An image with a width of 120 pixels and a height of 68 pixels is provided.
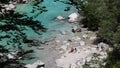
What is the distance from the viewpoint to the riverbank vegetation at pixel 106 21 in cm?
1416

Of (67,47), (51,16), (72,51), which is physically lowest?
(72,51)

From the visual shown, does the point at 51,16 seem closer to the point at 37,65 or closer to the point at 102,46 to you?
the point at 102,46

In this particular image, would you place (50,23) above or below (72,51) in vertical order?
above

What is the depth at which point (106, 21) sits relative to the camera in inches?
703

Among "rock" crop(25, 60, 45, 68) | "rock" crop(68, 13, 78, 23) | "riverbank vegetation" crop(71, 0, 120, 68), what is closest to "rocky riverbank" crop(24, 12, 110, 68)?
"rock" crop(25, 60, 45, 68)

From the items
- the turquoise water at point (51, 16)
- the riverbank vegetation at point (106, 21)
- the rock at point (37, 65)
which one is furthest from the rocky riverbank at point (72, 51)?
the turquoise water at point (51, 16)

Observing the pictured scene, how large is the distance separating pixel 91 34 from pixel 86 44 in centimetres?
185

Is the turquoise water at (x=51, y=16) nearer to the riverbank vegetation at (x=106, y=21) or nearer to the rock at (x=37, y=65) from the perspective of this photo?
the riverbank vegetation at (x=106, y=21)

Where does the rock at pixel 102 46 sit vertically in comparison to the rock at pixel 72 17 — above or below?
below

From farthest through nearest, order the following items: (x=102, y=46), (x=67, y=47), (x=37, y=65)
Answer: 1. (x=67, y=47)
2. (x=102, y=46)
3. (x=37, y=65)

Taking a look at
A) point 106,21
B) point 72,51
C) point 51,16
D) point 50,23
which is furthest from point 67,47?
point 51,16

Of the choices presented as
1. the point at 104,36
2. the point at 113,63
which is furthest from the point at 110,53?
the point at 104,36

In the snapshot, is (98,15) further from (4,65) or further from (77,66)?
(4,65)

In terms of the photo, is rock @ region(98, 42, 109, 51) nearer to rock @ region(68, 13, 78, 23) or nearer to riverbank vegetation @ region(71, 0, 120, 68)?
riverbank vegetation @ region(71, 0, 120, 68)
